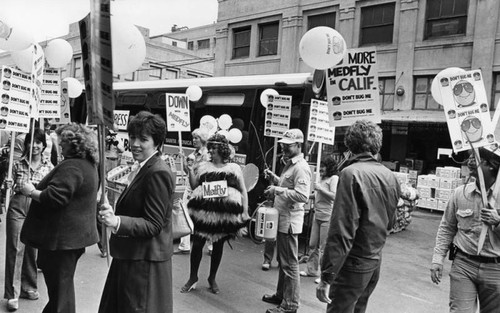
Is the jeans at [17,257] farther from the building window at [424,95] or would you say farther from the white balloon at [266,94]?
the building window at [424,95]

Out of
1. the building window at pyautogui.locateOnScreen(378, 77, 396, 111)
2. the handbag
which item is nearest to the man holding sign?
the handbag

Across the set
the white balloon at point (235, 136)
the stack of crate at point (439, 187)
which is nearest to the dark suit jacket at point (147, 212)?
the white balloon at point (235, 136)

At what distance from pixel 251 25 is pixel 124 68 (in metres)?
22.1

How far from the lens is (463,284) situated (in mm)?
3332

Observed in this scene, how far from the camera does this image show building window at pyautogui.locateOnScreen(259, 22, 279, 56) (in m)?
23.6

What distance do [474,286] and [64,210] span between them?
10.4 ft

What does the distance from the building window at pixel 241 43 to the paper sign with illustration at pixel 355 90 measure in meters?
20.3

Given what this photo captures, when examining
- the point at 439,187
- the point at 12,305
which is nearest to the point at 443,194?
the point at 439,187

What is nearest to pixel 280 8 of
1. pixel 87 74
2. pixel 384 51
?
pixel 384 51

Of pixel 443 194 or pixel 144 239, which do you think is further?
pixel 443 194

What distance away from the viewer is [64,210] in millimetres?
3441

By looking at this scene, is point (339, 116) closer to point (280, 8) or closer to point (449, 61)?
point (449, 61)

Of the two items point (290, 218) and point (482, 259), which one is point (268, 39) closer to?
point (290, 218)

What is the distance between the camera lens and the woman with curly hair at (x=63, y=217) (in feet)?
11.1
